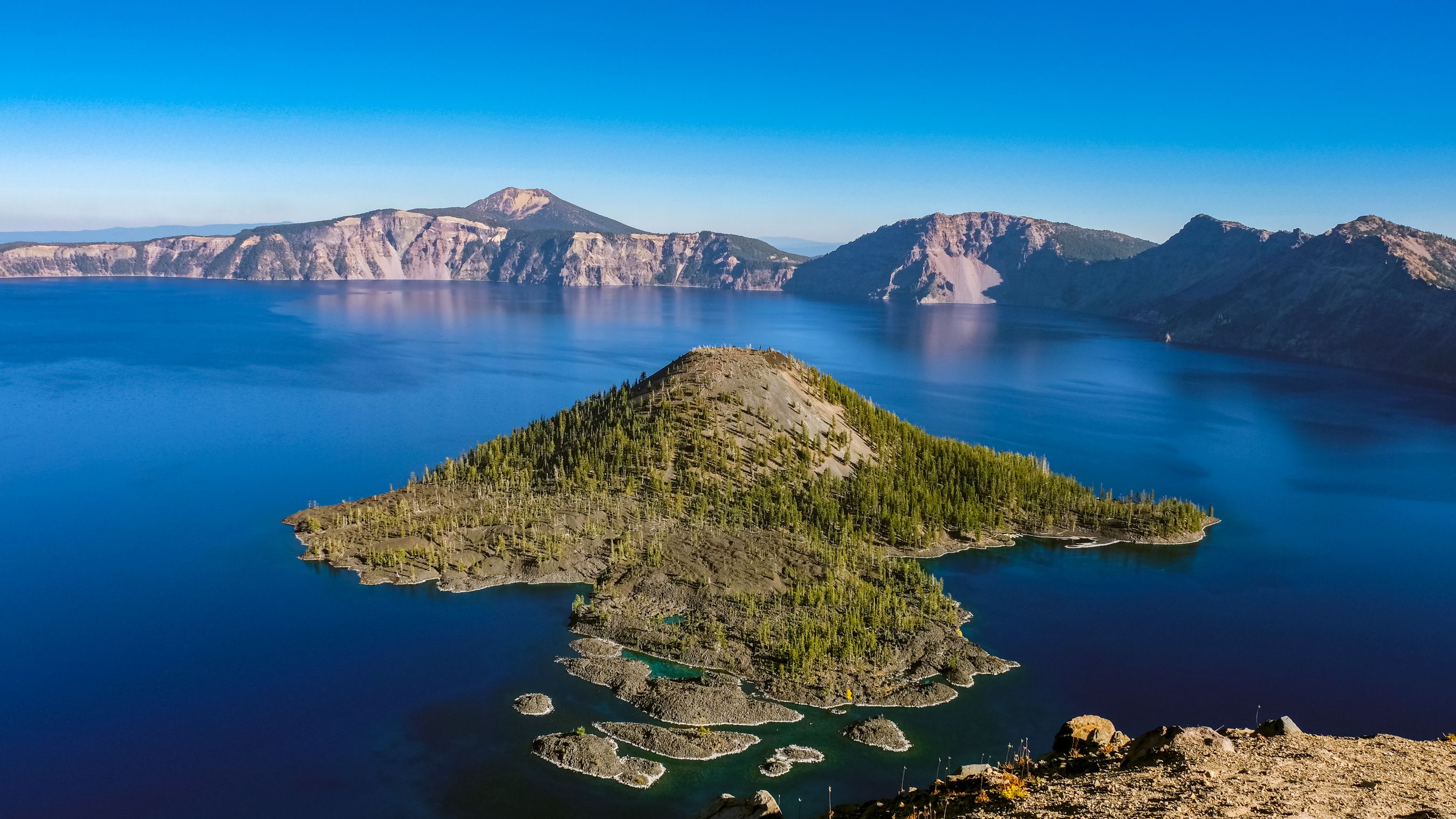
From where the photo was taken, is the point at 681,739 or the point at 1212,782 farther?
the point at 681,739

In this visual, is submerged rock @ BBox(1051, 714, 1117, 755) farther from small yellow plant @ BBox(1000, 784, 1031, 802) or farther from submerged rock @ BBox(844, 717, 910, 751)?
submerged rock @ BBox(844, 717, 910, 751)

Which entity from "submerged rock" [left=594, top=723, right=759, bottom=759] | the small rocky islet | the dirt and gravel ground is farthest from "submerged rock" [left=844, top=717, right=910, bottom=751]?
the dirt and gravel ground

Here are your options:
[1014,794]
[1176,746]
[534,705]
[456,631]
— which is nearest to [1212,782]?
[1176,746]

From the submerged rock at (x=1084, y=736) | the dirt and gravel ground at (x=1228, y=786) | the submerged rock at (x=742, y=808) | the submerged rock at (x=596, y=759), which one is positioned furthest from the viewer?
the submerged rock at (x=596, y=759)

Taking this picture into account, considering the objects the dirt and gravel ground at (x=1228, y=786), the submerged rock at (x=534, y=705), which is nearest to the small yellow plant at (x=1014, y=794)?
the dirt and gravel ground at (x=1228, y=786)

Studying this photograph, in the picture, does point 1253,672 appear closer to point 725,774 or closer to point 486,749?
point 725,774

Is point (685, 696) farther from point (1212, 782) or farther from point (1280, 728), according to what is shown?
point (1280, 728)

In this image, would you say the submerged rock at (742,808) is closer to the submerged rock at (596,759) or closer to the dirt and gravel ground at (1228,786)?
the dirt and gravel ground at (1228,786)
